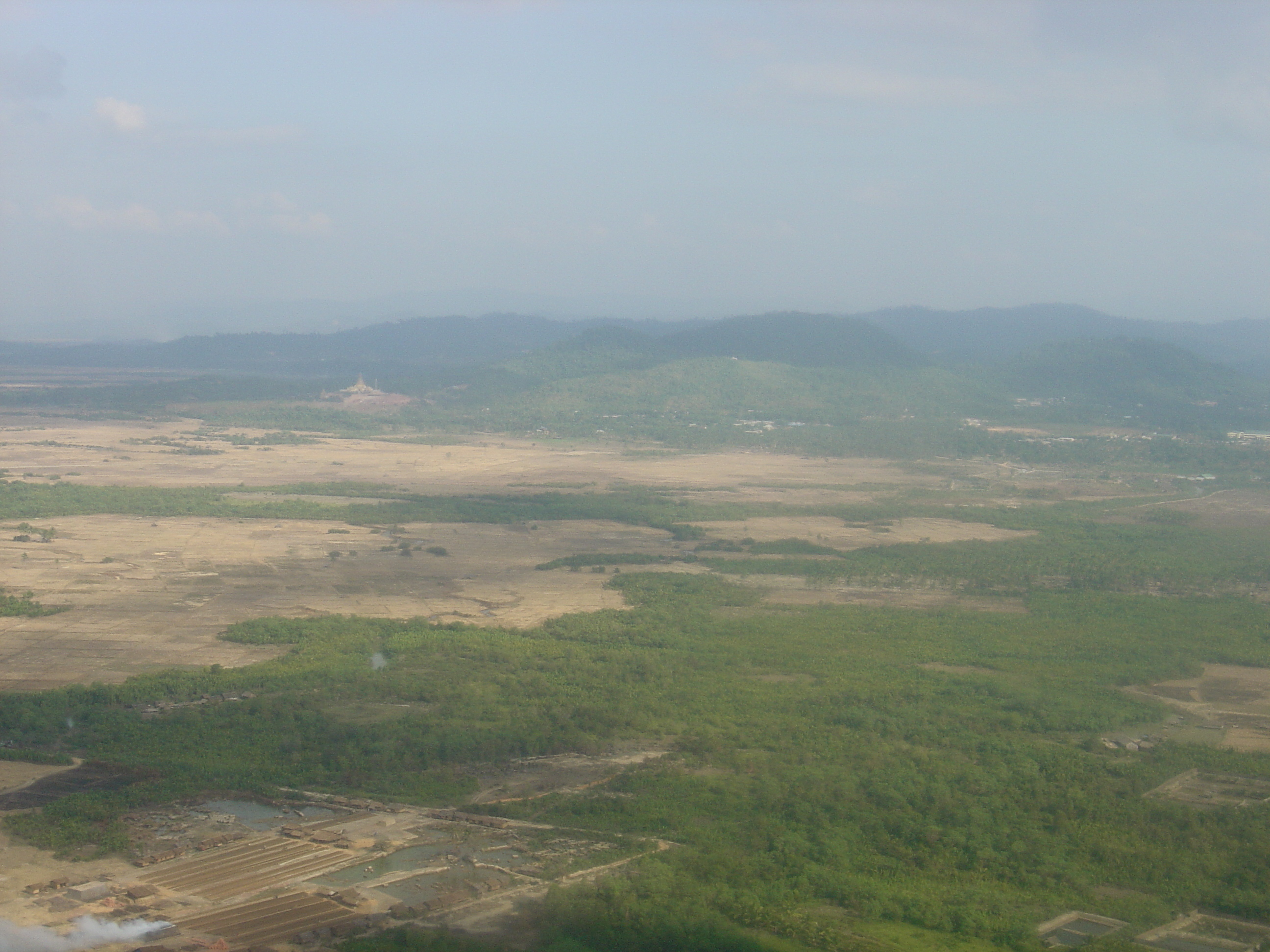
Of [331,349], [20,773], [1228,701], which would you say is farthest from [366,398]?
[1228,701]

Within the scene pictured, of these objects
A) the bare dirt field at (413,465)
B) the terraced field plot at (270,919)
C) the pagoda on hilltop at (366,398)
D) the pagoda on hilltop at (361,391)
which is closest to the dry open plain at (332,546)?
the bare dirt field at (413,465)

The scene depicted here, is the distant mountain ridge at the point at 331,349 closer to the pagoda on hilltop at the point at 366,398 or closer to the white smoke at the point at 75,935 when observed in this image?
the pagoda on hilltop at the point at 366,398

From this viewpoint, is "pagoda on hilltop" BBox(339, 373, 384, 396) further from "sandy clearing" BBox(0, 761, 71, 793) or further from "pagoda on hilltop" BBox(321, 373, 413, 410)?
"sandy clearing" BBox(0, 761, 71, 793)

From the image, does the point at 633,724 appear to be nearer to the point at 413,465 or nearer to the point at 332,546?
the point at 332,546

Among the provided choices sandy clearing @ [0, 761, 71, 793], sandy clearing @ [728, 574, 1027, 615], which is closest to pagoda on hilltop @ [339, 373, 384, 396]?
sandy clearing @ [728, 574, 1027, 615]

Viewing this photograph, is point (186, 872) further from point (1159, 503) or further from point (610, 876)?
point (1159, 503)
